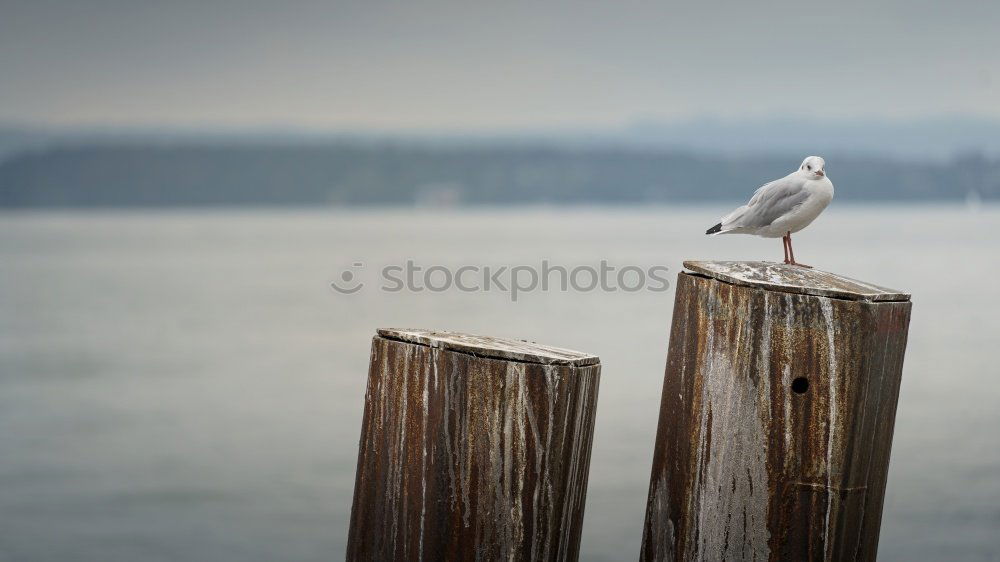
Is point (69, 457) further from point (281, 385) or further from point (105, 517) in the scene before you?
point (281, 385)

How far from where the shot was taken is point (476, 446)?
3.40 m

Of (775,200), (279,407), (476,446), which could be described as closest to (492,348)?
(476,446)

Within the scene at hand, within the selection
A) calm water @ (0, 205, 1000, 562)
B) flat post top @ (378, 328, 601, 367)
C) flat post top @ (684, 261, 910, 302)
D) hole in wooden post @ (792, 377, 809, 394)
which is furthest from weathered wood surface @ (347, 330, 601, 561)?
calm water @ (0, 205, 1000, 562)

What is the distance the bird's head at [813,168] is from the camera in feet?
15.5

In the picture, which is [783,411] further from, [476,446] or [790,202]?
[790,202]

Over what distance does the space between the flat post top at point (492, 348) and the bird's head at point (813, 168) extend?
1623mm

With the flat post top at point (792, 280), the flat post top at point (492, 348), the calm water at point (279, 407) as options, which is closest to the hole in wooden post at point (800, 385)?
the flat post top at point (792, 280)

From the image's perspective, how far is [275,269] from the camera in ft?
115

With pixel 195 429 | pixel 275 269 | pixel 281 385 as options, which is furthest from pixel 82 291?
pixel 195 429

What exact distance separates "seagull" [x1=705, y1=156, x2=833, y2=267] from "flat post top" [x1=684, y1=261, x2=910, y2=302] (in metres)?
0.99

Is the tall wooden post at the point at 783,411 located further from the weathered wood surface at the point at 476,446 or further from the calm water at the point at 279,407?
the calm water at the point at 279,407

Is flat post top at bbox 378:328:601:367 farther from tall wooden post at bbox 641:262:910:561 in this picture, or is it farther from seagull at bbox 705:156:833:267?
seagull at bbox 705:156:833:267

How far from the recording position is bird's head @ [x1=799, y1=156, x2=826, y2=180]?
473 cm

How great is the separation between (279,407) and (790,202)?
331 inches
